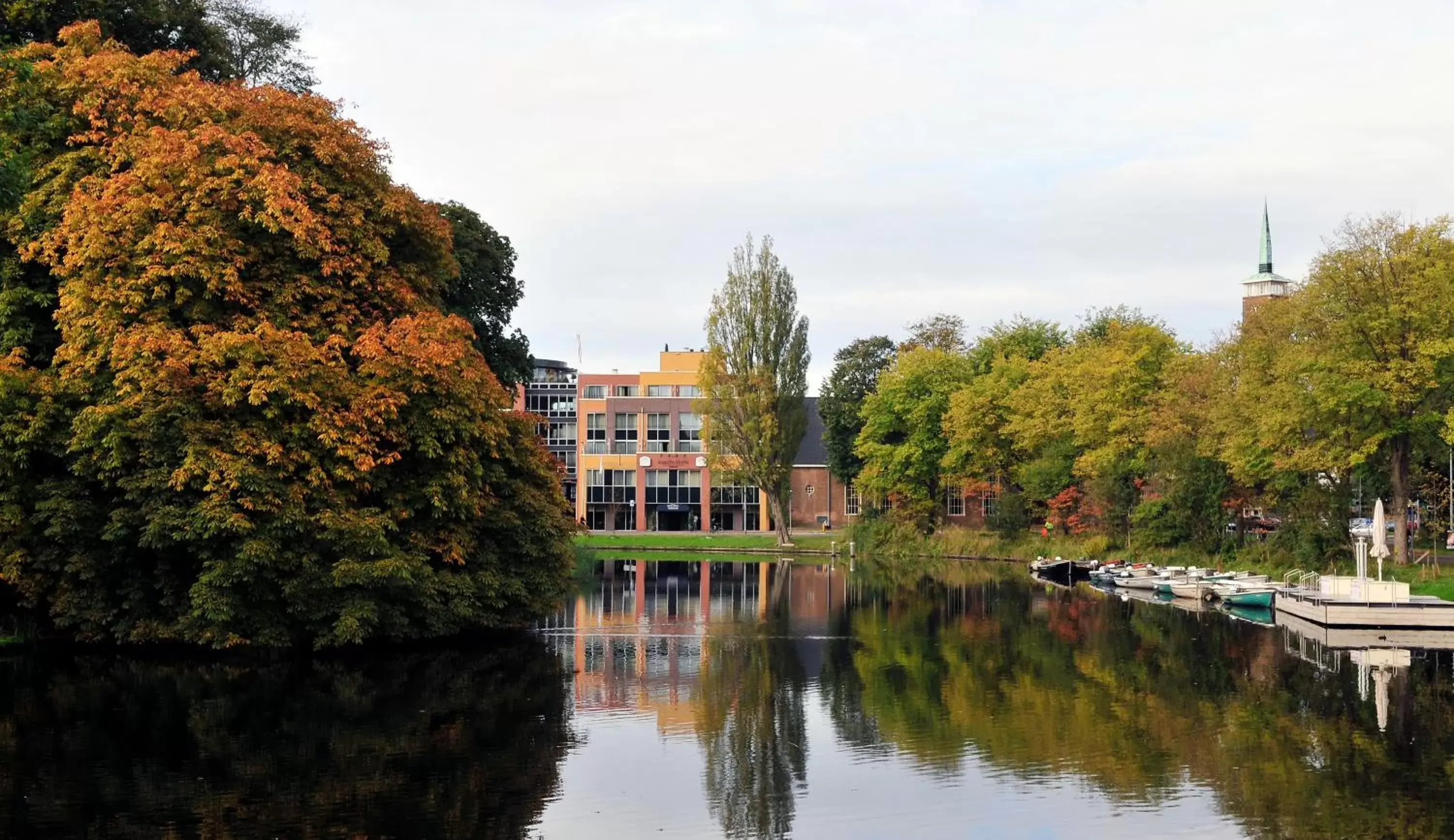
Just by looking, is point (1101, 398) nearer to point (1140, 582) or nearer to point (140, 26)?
point (1140, 582)

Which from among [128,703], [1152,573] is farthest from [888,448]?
[128,703]

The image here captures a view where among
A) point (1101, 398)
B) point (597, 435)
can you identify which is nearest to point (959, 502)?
point (1101, 398)

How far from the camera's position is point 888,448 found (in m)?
84.1

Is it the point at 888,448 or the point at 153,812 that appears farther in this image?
the point at 888,448

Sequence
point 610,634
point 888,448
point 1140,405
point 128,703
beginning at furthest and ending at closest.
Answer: point 888,448, point 1140,405, point 610,634, point 128,703

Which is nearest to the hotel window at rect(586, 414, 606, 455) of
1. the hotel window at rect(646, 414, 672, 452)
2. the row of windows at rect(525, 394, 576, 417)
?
the hotel window at rect(646, 414, 672, 452)

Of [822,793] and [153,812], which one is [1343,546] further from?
[153,812]

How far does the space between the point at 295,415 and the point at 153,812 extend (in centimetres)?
1446

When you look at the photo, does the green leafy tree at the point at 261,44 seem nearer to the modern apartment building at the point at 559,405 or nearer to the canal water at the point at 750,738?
the canal water at the point at 750,738

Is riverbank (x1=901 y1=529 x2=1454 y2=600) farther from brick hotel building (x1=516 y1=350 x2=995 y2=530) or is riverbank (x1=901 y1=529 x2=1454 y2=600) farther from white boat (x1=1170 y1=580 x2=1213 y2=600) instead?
brick hotel building (x1=516 y1=350 x2=995 y2=530)

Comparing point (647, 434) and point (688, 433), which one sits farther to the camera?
point (647, 434)

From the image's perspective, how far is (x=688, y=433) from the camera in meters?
107

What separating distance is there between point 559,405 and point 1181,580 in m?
72.7

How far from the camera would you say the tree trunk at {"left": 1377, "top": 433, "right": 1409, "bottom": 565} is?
47.2 m
